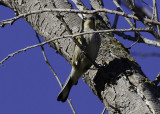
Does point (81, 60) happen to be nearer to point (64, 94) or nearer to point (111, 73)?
point (64, 94)

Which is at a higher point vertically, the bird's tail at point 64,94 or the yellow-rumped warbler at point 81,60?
the yellow-rumped warbler at point 81,60

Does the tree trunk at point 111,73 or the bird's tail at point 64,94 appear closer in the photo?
the tree trunk at point 111,73

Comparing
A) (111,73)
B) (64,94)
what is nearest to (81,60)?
(64,94)

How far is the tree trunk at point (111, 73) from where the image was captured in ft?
9.45

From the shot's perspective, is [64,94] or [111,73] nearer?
[111,73]

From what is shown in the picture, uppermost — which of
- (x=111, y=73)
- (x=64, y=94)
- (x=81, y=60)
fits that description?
(x=81, y=60)

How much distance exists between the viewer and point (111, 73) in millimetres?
3236

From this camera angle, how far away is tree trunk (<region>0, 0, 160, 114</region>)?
288 cm

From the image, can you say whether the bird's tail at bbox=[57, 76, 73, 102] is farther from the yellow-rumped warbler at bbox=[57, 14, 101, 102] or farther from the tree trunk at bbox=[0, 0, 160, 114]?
the tree trunk at bbox=[0, 0, 160, 114]

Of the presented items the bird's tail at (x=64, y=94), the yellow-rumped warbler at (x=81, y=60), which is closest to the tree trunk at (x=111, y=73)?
the yellow-rumped warbler at (x=81, y=60)

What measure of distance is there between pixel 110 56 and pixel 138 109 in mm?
742

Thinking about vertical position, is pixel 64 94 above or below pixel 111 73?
above

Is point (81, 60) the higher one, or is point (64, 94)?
point (81, 60)

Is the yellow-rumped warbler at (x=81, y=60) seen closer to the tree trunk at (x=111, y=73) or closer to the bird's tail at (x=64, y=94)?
the bird's tail at (x=64, y=94)
